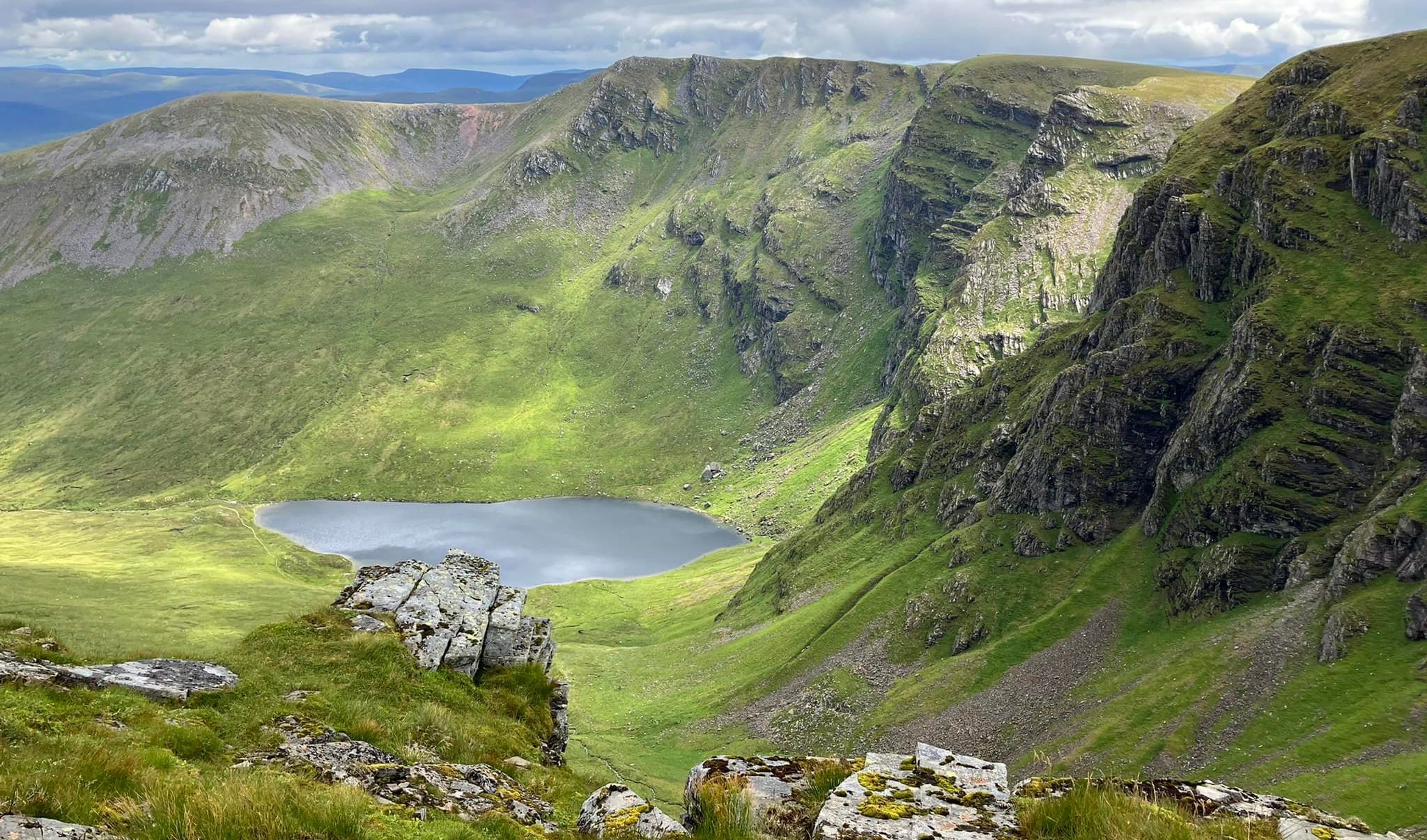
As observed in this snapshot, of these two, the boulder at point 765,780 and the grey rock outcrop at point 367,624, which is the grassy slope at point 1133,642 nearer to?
the boulder at point 765,780

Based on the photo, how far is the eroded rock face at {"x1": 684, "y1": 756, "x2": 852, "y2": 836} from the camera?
1412 cm

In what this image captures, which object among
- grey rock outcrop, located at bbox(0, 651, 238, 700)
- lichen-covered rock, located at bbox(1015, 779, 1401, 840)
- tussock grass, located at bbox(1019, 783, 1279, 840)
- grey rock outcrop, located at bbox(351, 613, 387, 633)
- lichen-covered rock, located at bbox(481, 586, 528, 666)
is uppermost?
tussock grass, located at bbox(1019, 783, 1279, 840)

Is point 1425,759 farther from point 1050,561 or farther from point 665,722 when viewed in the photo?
point 665,722

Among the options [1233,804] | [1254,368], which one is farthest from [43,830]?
[1254,368]

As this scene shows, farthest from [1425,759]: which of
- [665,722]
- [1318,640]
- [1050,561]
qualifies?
[665,722]

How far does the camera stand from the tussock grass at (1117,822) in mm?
11367

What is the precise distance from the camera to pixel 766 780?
15.4 meters

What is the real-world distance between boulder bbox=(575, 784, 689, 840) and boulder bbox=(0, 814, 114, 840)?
7017 millimetres

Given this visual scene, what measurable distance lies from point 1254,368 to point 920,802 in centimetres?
11191

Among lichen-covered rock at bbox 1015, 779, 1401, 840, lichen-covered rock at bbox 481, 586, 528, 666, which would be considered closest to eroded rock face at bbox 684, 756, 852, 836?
lichen-covered rock at bbox 1015, 779, 1401, 840

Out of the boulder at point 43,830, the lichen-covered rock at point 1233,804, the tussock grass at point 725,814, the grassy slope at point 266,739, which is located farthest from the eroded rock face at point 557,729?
the lichen-covered rock at point 1233,804

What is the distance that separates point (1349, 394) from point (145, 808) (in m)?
118

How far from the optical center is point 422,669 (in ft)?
86.9

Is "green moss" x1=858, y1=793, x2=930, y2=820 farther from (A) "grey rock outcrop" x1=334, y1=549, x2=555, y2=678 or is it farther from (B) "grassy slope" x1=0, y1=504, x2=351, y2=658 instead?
(B) "grassy slope" x1=0, y1=504, x2=351, y2=658
